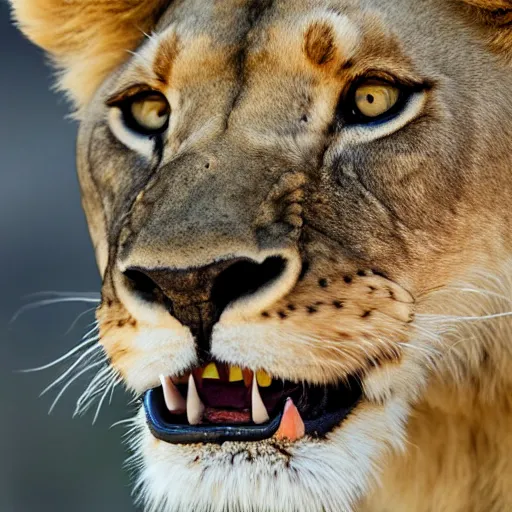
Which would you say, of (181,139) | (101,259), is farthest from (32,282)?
(181,139)

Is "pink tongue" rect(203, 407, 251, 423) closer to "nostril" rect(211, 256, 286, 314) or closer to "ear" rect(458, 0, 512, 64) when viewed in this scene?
"nostril" rect(211, 256, 286, 314)

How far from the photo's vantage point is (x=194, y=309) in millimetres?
1858

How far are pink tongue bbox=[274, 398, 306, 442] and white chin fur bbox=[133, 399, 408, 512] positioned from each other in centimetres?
2

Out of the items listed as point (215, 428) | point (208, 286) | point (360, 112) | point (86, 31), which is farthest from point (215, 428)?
point (86, 31)

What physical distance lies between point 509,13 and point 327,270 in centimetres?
66

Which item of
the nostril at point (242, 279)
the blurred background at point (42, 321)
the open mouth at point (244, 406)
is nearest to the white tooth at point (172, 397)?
the open mouth at point (244, 406)

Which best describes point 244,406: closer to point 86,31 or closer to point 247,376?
point 247,376

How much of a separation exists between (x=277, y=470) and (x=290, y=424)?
82mm

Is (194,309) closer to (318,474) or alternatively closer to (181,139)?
(318,474)

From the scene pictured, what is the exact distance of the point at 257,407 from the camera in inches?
76.2

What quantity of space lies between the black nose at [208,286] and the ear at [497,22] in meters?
0.67

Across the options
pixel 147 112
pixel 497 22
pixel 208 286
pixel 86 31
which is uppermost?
pixel 497 22

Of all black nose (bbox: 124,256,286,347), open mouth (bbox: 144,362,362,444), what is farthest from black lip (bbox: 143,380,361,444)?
black nose (bbox: 124,256,286,347)

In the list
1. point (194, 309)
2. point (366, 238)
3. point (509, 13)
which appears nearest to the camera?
point (194, 309)
